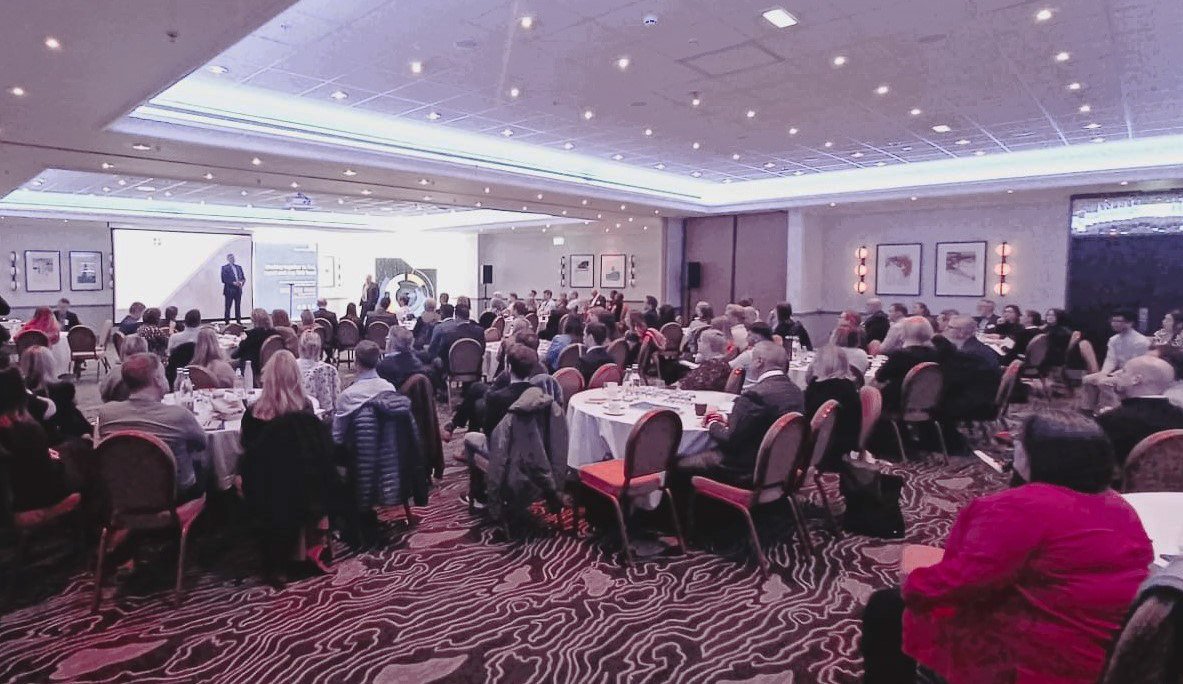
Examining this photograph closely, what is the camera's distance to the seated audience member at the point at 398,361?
6.28 metres

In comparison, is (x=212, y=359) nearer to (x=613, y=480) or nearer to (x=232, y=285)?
(x=613, y=480)

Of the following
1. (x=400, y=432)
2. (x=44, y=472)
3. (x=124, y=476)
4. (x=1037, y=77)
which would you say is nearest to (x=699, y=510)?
(x=400, y=432)

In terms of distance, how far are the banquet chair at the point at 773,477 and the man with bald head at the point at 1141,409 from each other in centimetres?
170

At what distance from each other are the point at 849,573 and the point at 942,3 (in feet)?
13.9

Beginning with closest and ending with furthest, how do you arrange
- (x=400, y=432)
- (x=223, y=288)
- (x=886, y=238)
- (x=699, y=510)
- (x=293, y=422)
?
1. (x=293, y=422)
2. (x=400, y=432)
3. (x=699, y=510)
4. (x=886, y=238)
5. (x=223, y=288)

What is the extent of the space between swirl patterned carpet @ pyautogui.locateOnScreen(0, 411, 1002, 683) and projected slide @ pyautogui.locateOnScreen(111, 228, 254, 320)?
16.9 m

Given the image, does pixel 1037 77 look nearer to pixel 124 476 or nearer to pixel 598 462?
pixel 598 462

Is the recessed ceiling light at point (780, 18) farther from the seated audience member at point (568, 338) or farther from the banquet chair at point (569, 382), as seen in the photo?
the seated audience member at point (568, 338)

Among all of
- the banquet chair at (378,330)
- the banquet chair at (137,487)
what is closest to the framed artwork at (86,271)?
the banquet chair at (378,330)

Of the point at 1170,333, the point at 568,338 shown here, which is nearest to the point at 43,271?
the point at 568,338

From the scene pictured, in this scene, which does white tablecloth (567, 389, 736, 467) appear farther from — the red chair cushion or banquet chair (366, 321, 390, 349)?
banquet chair (366, 321, 390, 349)

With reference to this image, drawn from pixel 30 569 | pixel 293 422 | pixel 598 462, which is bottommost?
pixel 30 569

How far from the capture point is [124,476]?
11.9ft

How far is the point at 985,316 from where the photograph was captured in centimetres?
1215
